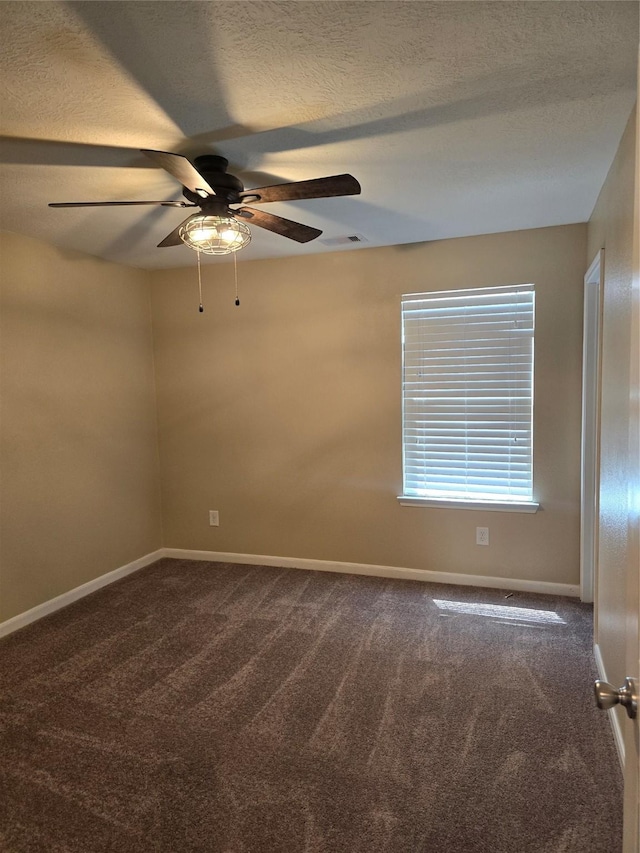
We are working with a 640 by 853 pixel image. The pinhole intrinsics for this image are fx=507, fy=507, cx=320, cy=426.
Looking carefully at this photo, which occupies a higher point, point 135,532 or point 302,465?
point 302,465

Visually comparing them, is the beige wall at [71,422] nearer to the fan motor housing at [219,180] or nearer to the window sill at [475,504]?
the fan motor housing at [219,180]

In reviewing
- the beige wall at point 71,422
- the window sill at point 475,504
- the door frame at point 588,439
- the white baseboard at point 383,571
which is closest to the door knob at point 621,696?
the door frame at point 588,439

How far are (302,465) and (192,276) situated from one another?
1.81 metres

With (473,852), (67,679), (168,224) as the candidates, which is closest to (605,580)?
(473,852)

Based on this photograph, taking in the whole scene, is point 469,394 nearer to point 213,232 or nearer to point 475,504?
point 475,504

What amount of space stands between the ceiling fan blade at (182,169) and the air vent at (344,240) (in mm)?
1515

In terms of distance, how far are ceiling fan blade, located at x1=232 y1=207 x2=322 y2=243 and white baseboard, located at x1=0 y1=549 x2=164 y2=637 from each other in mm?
2795

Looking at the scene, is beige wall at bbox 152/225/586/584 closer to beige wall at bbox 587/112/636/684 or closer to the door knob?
beige wall at bbox 587/112/636/684

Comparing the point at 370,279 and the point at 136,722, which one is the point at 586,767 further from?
the point at 370,279

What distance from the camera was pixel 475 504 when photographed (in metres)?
3.59

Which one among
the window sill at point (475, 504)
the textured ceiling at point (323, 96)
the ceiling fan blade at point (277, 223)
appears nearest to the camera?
the textured ceiling at point (323, 96)

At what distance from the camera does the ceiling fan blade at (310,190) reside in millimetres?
1859

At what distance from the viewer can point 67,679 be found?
2.63 meters

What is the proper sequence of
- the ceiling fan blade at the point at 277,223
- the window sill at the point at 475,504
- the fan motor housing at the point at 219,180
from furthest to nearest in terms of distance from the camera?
the window sill at the point at 475,504
the ceiling fan blade at the point at 277,223
the fan motor housing at the point at 219,180
